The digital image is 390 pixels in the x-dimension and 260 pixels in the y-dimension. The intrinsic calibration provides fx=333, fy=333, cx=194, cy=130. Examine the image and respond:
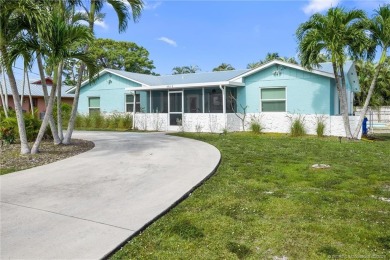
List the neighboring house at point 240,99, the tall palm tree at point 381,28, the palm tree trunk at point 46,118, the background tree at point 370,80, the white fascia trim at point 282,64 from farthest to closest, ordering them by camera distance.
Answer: the background tree at point 370,80 → the neighboring house at point 240,99 → the white fascia trim at point 282,64 → the tall palm tree at point 381,28 → the palm tree trunk at point 46,118

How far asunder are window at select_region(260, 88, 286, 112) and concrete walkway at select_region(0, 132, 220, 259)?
9191mm

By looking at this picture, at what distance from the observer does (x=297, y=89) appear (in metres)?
16.3

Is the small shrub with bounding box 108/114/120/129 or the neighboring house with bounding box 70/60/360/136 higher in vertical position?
the neighboring house with bounding box 70/60/360/136

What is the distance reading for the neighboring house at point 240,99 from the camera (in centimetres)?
1585

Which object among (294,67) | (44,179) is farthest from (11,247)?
(294,67)

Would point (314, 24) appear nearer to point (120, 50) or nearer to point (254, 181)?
point (254, 181)

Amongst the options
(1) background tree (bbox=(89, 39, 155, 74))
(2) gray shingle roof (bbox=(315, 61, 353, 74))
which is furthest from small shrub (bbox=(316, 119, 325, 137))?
(1) background tree (bbox=(89, 39, 155, 74))

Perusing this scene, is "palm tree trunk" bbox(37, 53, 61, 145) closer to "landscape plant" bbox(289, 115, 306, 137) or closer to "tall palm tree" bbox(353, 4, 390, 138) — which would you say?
"landscape plant" bbox(289, 115, 306, 137)

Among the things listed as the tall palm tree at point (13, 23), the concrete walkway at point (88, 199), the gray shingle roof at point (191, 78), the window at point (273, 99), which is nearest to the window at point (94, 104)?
the gray shingle roof at point (191, 78)

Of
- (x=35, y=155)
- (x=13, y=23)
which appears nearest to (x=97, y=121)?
(x=35, y=155)

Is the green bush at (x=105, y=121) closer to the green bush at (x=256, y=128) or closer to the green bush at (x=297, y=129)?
the green bush at (x=256, y=128)

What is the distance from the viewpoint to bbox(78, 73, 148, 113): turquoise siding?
70.7 ft

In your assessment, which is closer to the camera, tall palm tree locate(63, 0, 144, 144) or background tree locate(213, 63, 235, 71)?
tall palm tree locate(63, 0, 144, 144)

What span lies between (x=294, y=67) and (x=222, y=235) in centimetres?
1400
